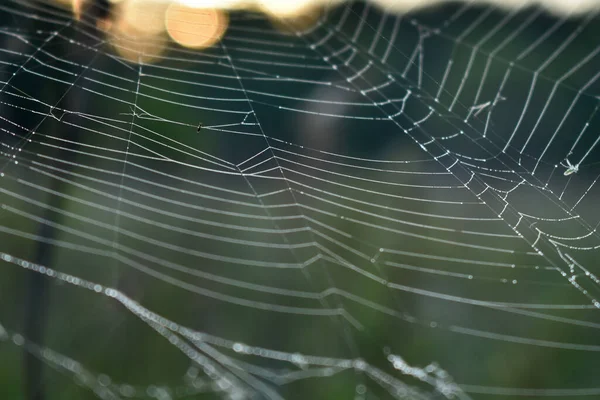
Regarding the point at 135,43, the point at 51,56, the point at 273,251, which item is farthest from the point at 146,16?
the point at 273,251

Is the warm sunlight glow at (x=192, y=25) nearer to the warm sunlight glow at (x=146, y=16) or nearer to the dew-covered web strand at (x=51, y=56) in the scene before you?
the warm sunlight glow at (x=146, y=16)

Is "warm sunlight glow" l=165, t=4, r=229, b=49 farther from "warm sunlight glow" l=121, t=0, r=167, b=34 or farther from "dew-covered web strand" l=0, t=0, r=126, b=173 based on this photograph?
"dew-covered web strand" l=0, t=0, r=126, b=173

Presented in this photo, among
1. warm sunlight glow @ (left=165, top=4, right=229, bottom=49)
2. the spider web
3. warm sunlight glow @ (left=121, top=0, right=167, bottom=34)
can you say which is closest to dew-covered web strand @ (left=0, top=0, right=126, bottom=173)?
the spider web

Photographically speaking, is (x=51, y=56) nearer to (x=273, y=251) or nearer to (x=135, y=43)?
(x=135, y=43)

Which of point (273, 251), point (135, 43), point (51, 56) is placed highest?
point (135, 43)

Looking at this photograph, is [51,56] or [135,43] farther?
[135,43]
